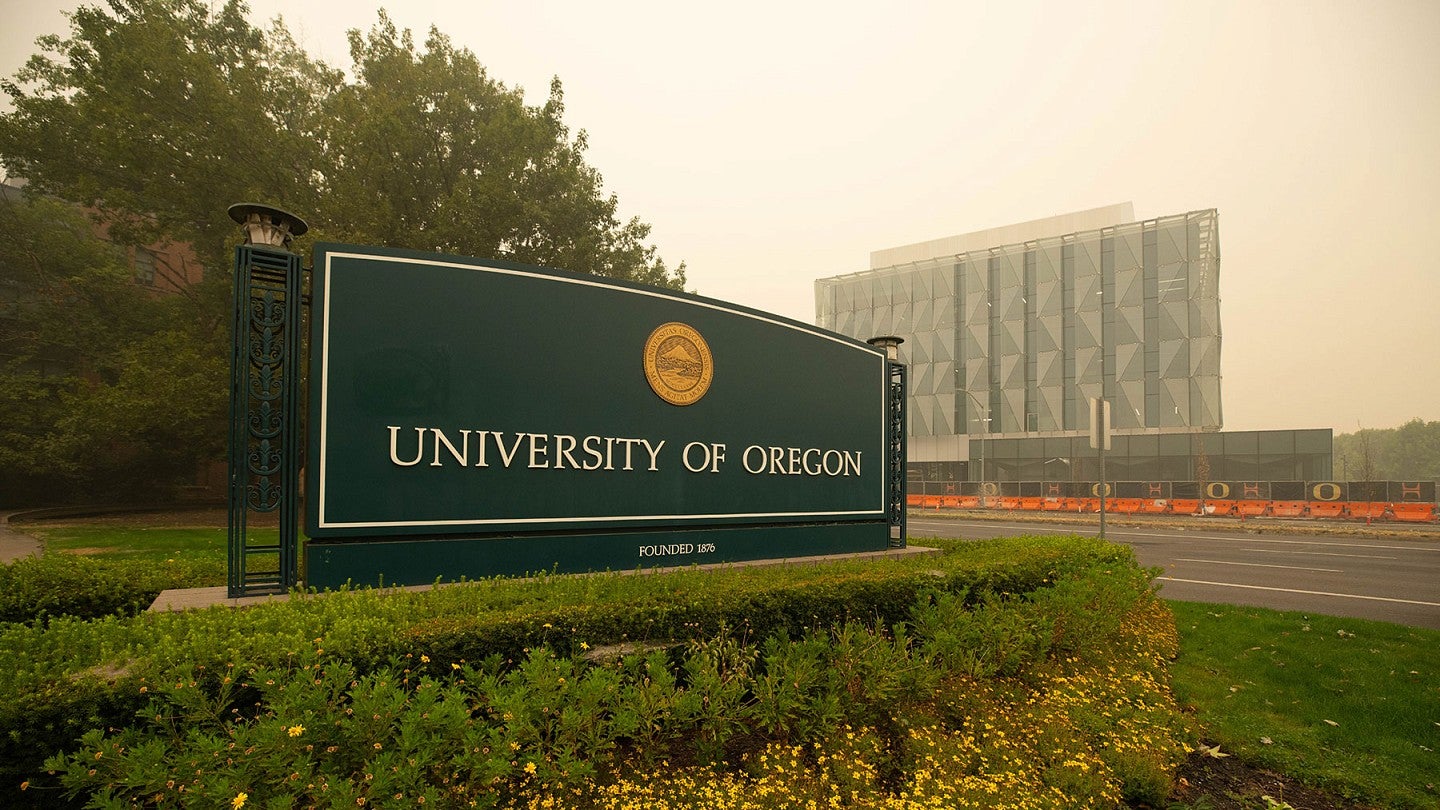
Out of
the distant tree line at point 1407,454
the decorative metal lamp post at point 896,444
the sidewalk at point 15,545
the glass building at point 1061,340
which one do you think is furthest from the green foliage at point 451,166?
the distant tree line at point 1407,454

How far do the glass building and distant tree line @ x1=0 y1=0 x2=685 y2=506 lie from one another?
113 ft

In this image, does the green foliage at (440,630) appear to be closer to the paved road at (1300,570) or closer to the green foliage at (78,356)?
the paved road at (1300,570)

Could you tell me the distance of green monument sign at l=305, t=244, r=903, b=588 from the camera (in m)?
5.04

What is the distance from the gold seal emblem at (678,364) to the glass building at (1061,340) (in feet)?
132

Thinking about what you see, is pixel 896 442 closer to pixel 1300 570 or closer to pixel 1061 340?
pixel 1300 570

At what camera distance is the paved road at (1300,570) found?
9852 mm

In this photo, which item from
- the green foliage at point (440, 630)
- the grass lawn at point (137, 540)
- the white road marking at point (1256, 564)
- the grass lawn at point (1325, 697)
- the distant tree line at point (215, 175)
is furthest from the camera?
the distant tree line at point (215, 175)

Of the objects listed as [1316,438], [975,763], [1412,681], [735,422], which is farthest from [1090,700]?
[1316,438]

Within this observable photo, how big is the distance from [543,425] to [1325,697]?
728 centimetres

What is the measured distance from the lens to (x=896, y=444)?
31.3 ft

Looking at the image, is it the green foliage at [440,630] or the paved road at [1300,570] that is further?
the paved road at [1300,570]

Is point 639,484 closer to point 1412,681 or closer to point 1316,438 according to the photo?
point 1412,681

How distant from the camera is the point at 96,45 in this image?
18562mm

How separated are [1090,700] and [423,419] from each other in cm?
565
